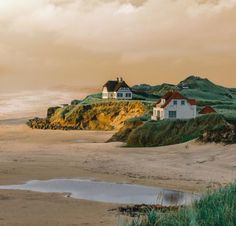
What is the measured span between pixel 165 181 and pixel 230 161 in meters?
5.62

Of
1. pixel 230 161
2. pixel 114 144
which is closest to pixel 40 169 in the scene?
pixel 230 161

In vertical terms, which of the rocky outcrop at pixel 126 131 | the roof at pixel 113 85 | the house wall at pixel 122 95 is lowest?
the rocky outcrop at pixel 126 131

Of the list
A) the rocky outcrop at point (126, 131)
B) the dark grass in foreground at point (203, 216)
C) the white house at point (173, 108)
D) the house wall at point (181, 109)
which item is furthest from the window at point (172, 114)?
the dark grass in foreground at point (203, 216)

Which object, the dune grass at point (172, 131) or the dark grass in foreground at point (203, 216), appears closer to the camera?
the dark grass in foreground at point (203, 216)

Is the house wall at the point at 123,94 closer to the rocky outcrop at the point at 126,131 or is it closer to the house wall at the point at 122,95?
the house wall at the point at 122,95

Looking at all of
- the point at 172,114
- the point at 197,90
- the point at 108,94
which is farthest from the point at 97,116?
the point at 197,90

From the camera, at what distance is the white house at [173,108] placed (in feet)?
153

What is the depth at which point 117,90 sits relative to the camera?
7619 centimetres

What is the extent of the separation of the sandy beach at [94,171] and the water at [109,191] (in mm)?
712

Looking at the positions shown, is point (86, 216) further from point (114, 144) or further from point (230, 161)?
point (114, 144)

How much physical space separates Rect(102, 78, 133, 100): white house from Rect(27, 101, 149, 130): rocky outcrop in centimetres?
1231

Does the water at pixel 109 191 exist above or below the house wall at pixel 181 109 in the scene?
below

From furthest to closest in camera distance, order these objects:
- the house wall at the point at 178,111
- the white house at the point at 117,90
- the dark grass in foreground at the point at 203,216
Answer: the white house at the point at 117,90, the house wall at the point at 178,111, the dark grass in foreground at the point at 203,216

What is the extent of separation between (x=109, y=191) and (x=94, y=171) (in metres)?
5.05
